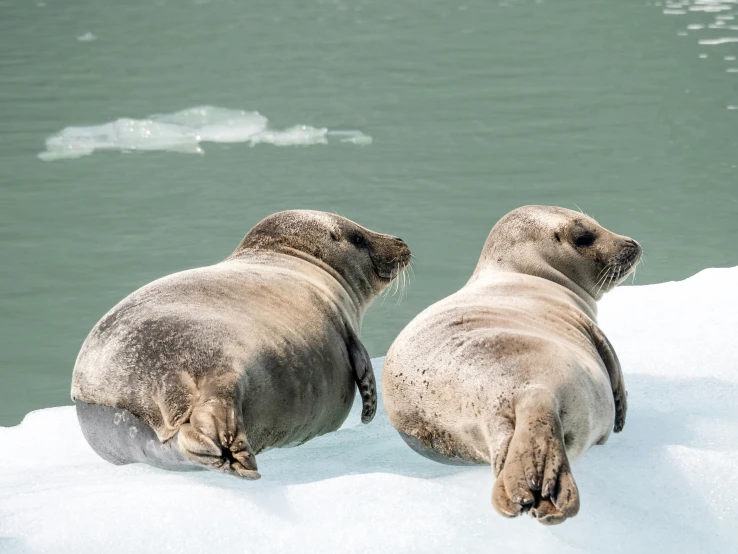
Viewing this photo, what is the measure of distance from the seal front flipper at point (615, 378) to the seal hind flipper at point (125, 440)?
1597mm

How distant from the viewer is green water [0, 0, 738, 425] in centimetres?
865

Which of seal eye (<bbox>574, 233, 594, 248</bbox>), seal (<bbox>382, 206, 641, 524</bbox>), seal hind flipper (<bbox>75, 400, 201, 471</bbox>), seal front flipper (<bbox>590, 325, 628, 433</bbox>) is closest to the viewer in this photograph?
seal (<bbox>382, 206, 641, 524</bbox>)

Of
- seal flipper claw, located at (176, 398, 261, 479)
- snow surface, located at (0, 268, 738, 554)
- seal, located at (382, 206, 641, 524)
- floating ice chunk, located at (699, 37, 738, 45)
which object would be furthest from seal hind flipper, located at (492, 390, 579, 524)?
floating ice chunk, located at (699, 37, 738, 45)

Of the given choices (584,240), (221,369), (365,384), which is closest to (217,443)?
(221,369)

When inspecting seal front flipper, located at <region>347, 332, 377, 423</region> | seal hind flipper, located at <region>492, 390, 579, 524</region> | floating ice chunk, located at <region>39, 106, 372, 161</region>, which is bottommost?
floating ice chunk, located at <region>39, 106, 372, 161</region>

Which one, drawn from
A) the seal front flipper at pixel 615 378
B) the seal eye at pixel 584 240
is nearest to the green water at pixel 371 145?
the seal eye at pixel 584 240

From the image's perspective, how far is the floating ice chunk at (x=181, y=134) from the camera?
39.9 feet

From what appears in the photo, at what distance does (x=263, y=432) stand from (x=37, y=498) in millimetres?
775

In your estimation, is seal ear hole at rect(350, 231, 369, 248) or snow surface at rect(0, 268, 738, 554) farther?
seal ear hole at rect(350, 231, 369, 248)

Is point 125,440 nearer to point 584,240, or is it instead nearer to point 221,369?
point 221,369

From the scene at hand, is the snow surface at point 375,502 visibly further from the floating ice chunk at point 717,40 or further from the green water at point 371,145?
the floating ice chunk at point 717,40

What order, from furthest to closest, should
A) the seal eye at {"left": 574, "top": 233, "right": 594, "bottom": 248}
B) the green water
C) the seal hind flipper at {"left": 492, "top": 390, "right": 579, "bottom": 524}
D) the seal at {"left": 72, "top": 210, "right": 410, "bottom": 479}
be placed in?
1. the green water
2. the seal eye at {"left": 574, "top": 233, "right": 594, "bottom": 248}
3. the seal at {"left": 72, "top": 210, "right": 410, "bottom": 479}
4. the seal hind flipper at {"left": 492, "top": 390, "right": 579, "bottom": 524}

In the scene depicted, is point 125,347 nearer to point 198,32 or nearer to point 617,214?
point 617,214

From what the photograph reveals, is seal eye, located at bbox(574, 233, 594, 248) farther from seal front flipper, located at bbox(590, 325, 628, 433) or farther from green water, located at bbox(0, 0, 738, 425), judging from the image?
green water, located at bbox(0, 0, 738, 425)
